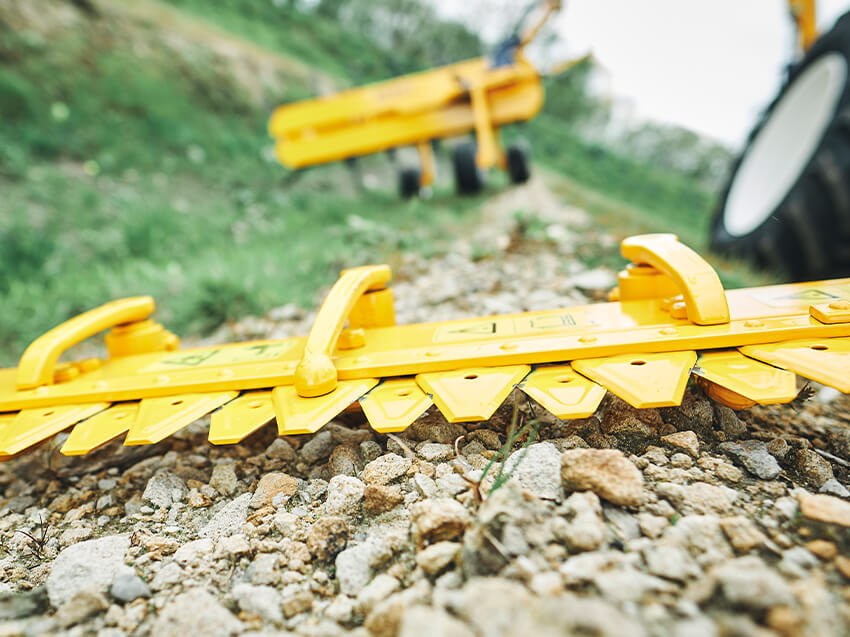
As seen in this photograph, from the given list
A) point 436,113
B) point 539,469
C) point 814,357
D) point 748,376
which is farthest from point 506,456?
point 436,113

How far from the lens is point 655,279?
115 centimetres

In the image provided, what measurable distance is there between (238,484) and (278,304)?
1098 mm

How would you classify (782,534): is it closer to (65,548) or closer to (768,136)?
(65,548)

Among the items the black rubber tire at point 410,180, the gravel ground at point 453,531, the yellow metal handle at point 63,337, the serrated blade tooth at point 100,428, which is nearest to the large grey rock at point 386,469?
the gravel ground at point 453,531

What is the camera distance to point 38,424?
998 mm

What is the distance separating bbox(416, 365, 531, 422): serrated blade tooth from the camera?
2.63 ft

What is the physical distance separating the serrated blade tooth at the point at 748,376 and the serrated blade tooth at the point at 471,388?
0.30 metres

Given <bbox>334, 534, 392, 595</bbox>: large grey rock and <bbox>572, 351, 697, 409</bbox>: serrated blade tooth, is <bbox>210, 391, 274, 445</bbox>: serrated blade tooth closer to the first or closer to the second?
<bbox>334, 534, 392, 595</bbox>: large grey rock

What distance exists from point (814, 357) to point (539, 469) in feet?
1.53

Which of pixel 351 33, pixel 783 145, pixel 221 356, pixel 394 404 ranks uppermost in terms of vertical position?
pixel 351 33

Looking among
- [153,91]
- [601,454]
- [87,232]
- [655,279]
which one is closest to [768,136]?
[655,279]

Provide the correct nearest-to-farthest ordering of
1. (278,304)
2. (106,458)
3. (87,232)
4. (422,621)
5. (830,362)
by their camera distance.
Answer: (422,621) → (830,362) → (106,458) → (278,304) → (87,232)

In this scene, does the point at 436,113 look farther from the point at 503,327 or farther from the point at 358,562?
the point at 358,562

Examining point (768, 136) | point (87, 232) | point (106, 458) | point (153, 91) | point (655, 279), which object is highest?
point (153, 91)
